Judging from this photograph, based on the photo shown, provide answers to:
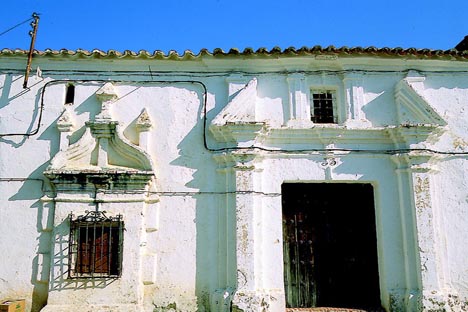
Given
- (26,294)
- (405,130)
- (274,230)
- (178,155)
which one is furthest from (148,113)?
(405,130)

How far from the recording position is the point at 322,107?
789 centimetres

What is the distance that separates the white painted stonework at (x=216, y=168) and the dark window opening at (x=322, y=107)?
14 centimetres

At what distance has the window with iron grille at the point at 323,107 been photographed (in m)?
7.84

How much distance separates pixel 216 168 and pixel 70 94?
104 inches

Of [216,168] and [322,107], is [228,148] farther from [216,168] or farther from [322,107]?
[322,107]

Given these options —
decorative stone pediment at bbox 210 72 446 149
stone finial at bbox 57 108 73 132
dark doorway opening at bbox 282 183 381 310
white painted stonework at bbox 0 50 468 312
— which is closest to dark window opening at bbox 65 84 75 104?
white painted stonework at bbox 0 50 468 312

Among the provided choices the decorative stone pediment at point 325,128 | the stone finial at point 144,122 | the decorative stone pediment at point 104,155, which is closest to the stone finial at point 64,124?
the decorative stone pediment at point 104,155

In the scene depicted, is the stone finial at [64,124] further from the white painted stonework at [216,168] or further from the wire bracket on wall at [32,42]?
the wire bracket on wall at [32,42]

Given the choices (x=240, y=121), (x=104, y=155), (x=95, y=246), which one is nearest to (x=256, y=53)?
(x=240, y=121)

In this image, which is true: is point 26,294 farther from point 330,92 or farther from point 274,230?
point 330,92

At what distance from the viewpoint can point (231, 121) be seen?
7.35 metres

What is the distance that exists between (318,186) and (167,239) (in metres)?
2.55

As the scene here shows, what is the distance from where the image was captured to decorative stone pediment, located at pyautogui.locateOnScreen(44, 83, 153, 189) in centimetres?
713

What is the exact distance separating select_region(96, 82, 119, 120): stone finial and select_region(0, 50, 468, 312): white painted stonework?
0.07 feet
